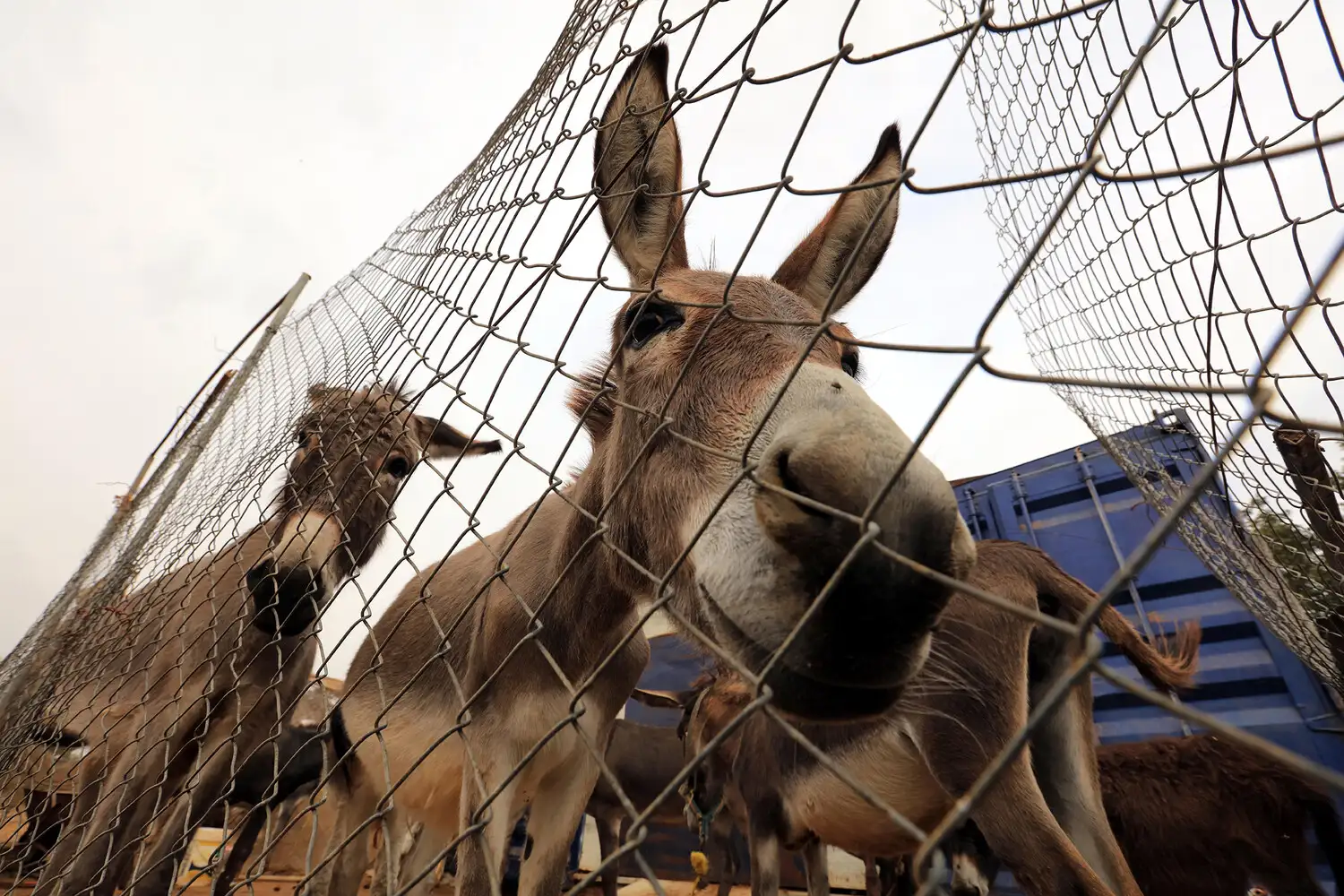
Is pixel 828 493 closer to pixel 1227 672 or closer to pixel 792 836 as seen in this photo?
pixel 792 836

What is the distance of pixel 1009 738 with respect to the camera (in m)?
3.35

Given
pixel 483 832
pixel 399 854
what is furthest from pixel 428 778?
pixel 399 854

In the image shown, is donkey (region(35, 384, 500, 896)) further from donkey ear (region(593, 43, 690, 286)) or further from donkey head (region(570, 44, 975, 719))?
donkey head (region(570, 44, 975, 719))

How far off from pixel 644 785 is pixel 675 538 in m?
7.67

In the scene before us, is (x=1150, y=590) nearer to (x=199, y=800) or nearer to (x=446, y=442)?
(x=446, y=442)

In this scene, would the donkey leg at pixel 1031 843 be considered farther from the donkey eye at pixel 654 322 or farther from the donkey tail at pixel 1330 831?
the donkey tail at pixel 1330 831

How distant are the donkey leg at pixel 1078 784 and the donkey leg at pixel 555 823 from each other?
92.8 inches

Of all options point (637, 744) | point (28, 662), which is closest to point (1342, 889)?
point (637, 744)

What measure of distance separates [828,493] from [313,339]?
5.34 m

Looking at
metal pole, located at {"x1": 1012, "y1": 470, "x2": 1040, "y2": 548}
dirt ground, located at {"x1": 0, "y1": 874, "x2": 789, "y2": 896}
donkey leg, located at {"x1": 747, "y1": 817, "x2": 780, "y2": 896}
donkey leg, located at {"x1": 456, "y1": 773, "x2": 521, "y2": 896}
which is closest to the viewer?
donkey leg, located at {"x1": 456, "y1": 773, "x2": 521, "y2": 896}

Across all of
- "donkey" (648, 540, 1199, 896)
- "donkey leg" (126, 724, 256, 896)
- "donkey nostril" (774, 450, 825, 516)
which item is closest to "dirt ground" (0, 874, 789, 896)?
"donkey leg" (126, 724, 256, 896)

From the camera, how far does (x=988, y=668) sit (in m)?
3.34

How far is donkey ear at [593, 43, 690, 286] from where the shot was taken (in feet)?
5.97

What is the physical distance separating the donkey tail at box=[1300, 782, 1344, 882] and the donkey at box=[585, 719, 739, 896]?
5.01 meters
